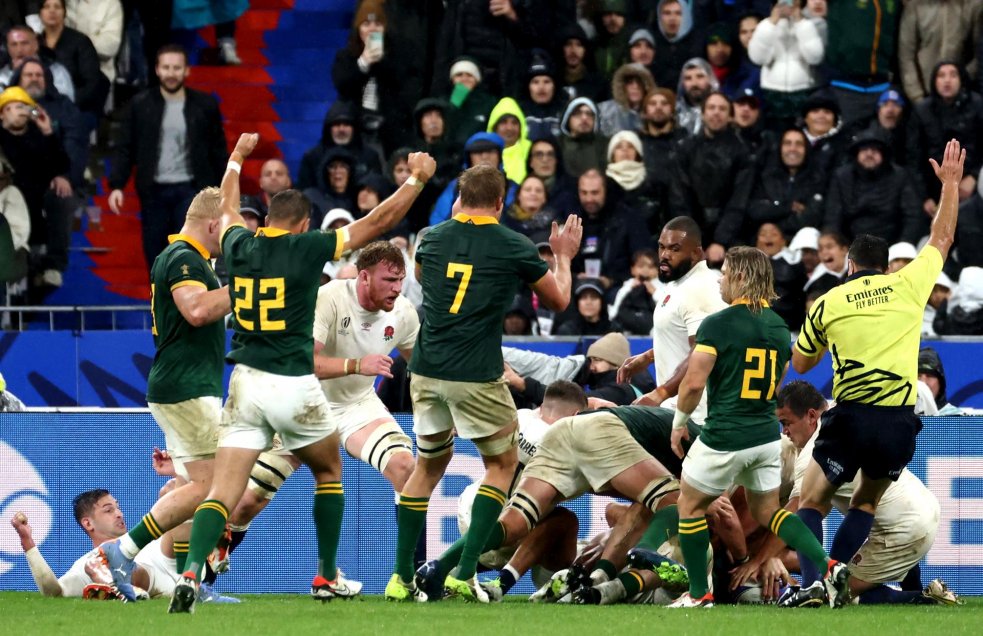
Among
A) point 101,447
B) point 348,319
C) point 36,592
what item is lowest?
point 36,592

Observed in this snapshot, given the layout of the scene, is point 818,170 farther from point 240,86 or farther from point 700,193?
point 240,86

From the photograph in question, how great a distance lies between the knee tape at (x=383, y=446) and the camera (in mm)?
11195

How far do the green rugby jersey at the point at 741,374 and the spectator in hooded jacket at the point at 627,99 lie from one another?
794 centimetres

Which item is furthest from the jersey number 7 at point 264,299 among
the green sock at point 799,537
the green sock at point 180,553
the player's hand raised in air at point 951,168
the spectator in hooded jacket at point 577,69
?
the spectator in hooded jacket at point 577,69

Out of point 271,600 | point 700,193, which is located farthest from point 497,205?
point 700,193

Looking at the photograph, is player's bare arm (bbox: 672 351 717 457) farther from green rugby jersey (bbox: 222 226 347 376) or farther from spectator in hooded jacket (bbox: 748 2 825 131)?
spectator in hooded jacket (bbox: 748 2 825 131)

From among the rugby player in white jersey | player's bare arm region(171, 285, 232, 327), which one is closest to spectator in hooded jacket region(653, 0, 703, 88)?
the rugby player in white jersey

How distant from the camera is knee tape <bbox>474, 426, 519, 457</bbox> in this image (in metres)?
9.98

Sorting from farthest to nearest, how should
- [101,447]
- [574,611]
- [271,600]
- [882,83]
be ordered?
[882,83], [101,447], [271,600], [574,611]

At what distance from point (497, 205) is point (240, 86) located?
11.4 meters

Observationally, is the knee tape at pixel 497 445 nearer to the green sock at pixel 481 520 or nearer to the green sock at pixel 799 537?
the green sock at pixel 481 520

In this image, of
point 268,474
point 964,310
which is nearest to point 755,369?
point 268,474

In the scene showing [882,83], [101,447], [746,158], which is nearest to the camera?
[101,447]

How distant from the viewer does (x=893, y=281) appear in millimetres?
10141
